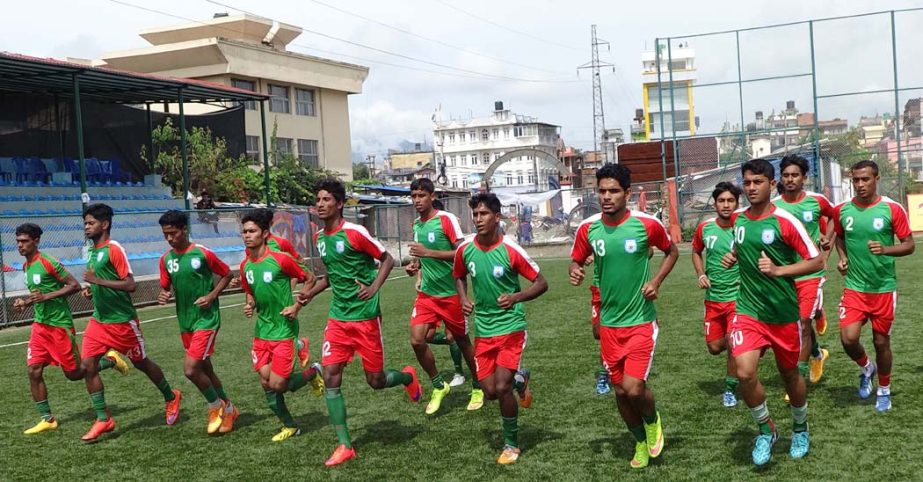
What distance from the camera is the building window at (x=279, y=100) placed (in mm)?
41844

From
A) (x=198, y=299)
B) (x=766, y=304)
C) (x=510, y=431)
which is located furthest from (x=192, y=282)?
(x=766, y=304)

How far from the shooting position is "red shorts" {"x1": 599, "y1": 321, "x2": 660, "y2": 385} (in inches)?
228

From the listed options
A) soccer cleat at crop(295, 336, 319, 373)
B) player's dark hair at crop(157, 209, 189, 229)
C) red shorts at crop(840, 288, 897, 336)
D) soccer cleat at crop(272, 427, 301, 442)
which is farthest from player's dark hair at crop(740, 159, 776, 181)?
soccer cleat at crop(295, 336, 319, 373)

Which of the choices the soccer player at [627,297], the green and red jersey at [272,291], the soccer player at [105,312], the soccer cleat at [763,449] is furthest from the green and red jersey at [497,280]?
the soccer player at [105,312]

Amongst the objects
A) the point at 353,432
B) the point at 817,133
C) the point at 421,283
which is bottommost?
the point at 353,432

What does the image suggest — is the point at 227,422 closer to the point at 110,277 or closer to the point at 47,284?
the point at 110,277

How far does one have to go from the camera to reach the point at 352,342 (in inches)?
276

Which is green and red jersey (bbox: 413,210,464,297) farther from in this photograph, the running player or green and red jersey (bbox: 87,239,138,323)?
green and red jersey (bbox: 87,239,138,323)

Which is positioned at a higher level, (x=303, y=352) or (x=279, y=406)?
(x=303, y=352)

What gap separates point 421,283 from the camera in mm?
8531

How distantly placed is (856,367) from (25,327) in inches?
561

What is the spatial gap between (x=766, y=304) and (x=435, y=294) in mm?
3418

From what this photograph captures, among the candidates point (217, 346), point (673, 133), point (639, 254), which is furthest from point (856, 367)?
point (673, 133)

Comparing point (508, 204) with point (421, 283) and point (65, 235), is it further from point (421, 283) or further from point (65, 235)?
point (421, 283)
